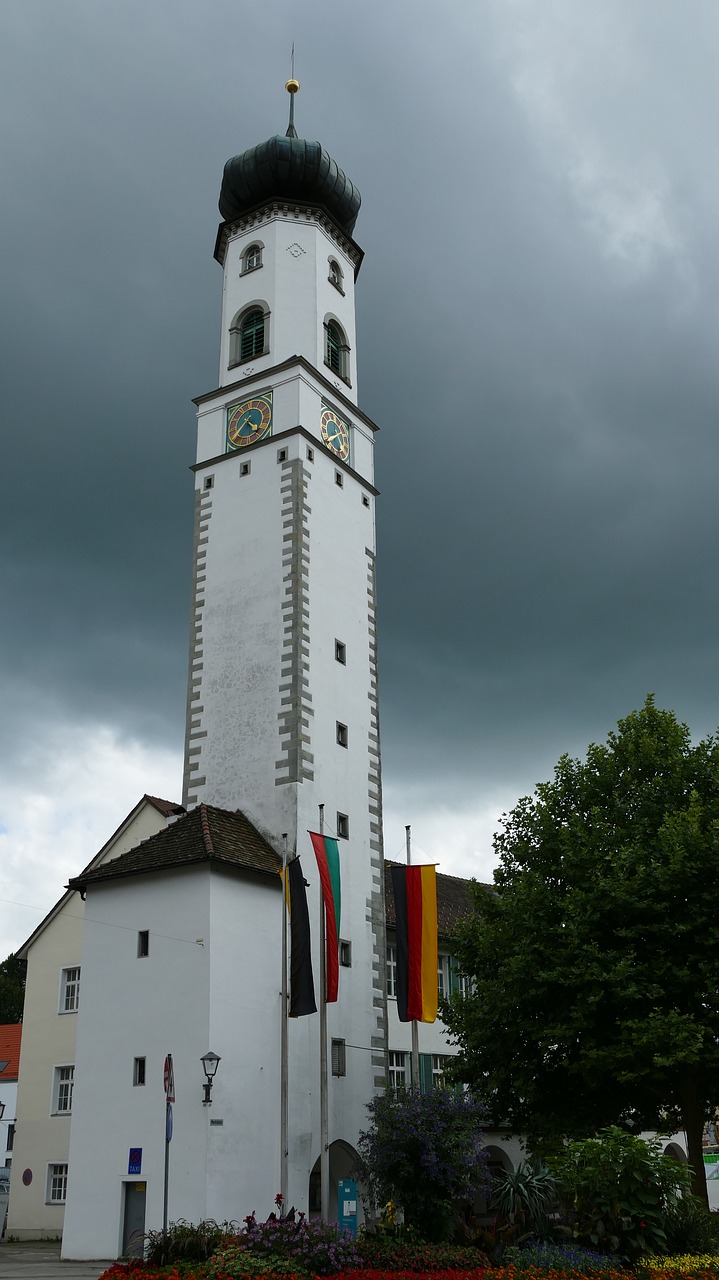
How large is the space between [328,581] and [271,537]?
200 cm

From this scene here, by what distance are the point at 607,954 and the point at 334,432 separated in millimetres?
18224

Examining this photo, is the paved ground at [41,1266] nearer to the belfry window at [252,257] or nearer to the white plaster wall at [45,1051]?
the white plaster wall at [45,1051]

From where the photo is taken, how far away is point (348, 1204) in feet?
75.4

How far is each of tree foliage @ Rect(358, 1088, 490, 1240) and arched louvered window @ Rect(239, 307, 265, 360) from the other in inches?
880

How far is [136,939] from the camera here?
1023 inches

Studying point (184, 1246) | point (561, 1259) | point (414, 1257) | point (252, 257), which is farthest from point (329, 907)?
point (252, 257)

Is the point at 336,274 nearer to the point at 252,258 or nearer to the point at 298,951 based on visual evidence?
the point at 252,258

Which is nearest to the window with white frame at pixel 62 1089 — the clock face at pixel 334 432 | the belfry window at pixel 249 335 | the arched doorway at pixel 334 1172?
the arched doorway at pixel 334 1172

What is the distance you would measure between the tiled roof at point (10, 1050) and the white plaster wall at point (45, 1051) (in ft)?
71.9

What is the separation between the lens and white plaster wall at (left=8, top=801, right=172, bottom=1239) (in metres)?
33.1

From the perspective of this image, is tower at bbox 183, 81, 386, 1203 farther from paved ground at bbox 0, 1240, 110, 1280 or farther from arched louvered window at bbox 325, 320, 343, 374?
paved ground at bbox 0, 1240, 110, 1280

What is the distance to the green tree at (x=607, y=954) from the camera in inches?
901

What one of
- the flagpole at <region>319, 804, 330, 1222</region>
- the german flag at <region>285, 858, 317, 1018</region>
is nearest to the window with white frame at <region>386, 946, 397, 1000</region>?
the flagpole at <region>319, 804, 330, 1222</region>

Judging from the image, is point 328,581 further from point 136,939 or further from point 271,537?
point 136,939
